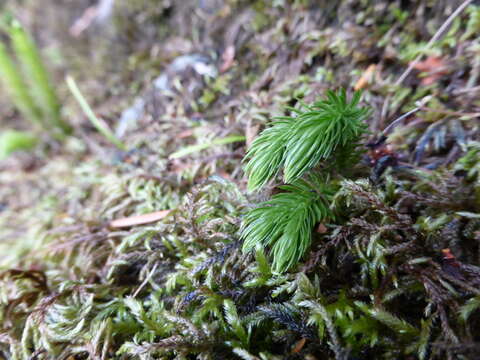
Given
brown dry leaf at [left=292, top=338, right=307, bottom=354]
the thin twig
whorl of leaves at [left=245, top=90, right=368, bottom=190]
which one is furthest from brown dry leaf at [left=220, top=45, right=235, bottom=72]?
brown dry leaf at [left=292, top=338, right=307, bottom=354]

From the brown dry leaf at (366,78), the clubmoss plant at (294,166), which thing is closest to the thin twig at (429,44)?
the brown dry leaf at (366,78)

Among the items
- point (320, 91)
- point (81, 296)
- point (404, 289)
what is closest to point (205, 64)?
point (320, 91)

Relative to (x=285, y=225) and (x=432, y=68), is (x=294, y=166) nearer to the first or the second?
(x=285, y=225)

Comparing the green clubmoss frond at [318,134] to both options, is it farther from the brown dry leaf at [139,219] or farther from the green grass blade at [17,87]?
the green grass blade at [17,87]

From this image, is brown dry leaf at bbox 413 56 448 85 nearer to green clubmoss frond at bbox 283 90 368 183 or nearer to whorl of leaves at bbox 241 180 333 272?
green clubmoss frond at bbox 283 90 368 183

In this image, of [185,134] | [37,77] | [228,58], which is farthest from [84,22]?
[185,134]
